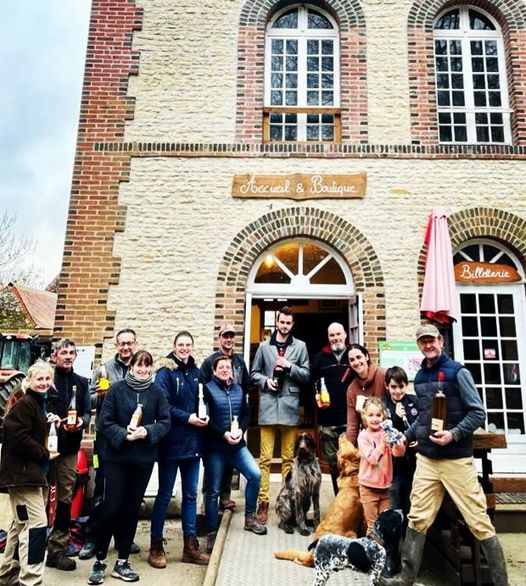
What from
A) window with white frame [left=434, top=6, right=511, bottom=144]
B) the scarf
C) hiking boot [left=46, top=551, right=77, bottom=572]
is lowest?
hiking boot [left=46, top=551, right=77, bottom=572]

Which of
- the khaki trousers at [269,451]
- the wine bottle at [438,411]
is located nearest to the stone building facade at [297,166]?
the khaki trousers at [269,451]

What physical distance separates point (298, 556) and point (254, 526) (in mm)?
668

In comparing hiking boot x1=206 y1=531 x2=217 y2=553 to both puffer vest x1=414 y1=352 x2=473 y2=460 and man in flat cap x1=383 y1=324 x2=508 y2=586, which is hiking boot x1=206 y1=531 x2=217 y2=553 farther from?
puffer vest x1=414 y1=352 x2=473 y2=460

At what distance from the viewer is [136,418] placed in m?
3.77

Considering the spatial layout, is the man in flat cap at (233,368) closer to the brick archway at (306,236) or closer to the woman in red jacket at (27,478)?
the woman in red jacket at (27,478)

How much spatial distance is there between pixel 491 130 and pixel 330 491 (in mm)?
6161

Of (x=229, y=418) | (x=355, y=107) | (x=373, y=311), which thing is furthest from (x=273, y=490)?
(x=355, y=107)

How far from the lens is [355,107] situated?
737 cm

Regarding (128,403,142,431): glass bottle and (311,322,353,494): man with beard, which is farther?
(311,322,353,494): man with beard

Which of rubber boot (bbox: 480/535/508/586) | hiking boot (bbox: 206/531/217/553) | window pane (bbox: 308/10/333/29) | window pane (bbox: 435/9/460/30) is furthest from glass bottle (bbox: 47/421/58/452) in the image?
window pane (bbox: 435/9/460/30)

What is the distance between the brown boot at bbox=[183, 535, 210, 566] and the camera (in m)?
4.10

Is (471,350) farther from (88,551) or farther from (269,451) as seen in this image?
(88,551)

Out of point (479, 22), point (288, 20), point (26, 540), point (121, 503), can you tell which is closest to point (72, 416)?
point (121, 503)

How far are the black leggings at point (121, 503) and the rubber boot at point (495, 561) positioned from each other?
267 cm
